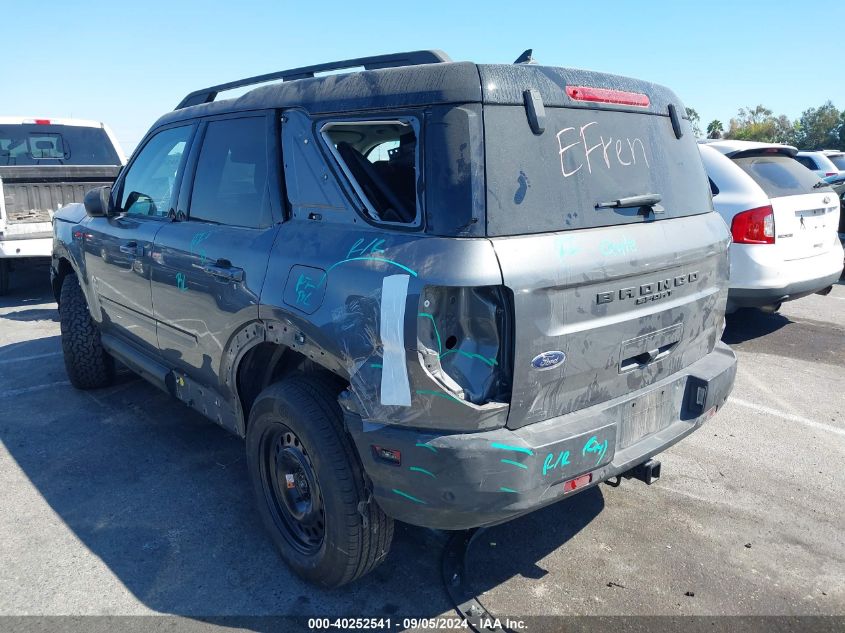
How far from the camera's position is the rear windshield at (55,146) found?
9.33 metres

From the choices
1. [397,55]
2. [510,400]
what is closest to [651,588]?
[510,400]

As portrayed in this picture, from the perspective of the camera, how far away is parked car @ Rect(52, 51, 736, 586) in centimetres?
225

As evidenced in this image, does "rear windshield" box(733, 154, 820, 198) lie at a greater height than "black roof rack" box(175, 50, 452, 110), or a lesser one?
lesser

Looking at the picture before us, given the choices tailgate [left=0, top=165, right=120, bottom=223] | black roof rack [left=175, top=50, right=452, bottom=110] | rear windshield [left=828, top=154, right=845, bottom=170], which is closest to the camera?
black roof rack [left=175, top=50, right=452, bottom=110]

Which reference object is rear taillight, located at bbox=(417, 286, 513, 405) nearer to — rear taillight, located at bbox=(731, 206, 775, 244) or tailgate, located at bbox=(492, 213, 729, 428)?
tailgate, located at bbox=(492, 213, 729, 428)

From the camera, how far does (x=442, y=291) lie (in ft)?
7.23

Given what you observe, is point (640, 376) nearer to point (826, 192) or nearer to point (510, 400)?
point (510, 400)

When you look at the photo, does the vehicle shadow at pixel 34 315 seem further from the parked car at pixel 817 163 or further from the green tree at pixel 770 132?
the green tree at pixel 770 132

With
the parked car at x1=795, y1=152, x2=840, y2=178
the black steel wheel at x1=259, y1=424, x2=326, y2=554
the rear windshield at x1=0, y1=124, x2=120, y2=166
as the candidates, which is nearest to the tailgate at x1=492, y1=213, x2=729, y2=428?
the black steel wheel at x1=259, y1=424, x2=326, y2=554

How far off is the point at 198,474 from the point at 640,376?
260 cm

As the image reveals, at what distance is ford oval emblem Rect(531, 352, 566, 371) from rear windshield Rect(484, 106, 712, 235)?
44cm

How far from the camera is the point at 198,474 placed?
3908 mm

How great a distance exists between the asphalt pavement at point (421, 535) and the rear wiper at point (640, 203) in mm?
1588

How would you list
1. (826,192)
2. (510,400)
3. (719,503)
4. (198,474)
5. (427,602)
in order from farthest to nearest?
(826,192)
(198,474)
(719,503)
(427,602)
(510,400)
